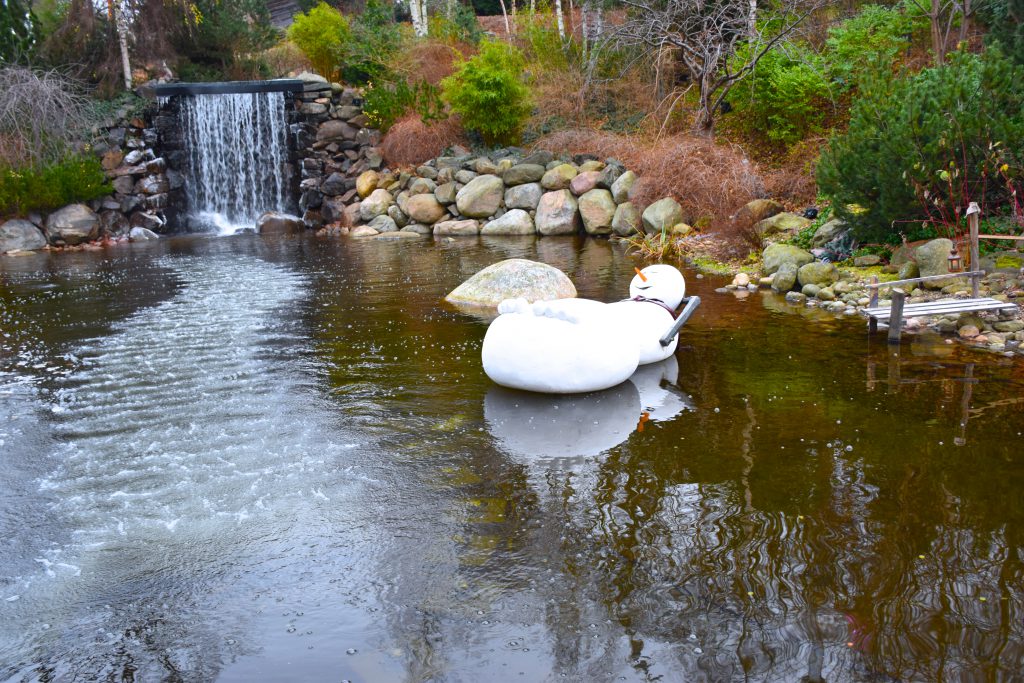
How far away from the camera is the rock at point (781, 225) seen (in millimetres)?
12258

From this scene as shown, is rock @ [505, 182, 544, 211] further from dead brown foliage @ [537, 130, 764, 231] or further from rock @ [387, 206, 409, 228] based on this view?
rock @ [387, 206, 409, 228]

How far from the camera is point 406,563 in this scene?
4.15 m

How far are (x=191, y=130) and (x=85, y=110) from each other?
7.85 feet

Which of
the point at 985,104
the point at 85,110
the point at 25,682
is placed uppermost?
the point at 85,110

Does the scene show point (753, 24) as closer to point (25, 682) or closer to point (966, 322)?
point (966, 322)

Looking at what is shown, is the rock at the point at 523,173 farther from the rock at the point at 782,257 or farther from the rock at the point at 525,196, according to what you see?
the rock at the point at 782,257

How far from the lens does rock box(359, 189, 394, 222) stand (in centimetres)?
1933

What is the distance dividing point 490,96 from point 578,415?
1445 cm

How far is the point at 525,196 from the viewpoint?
17641 mm

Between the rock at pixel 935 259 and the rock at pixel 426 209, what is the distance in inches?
449

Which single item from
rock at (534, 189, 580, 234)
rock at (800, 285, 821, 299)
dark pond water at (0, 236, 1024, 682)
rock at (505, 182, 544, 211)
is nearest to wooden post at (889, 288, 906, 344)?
dark pond water at (0, 236, 1024, 682)

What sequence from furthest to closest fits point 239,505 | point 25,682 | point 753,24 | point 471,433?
point 753,24 < point 471,433 < point 239,505 < point 25,682

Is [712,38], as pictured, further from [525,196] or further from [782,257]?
[782,257]

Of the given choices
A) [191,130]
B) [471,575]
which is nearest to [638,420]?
[471,575]
